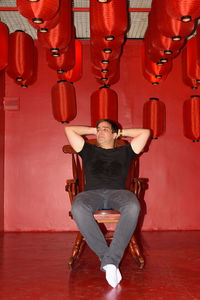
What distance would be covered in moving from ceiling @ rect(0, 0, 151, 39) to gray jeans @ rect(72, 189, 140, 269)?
5.92 ft

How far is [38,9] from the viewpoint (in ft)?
6.08

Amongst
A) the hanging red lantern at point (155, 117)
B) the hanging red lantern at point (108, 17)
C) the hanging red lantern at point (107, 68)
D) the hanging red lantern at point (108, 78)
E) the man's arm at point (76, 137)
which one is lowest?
the man's arm at point (76, 137)

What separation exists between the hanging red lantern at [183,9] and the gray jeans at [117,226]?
3.68ft

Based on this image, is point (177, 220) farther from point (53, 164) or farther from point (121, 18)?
point (121, 18)

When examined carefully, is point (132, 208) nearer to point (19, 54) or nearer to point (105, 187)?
point (105, 187)

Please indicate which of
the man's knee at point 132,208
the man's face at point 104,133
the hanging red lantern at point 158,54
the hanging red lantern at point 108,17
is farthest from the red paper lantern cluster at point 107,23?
the man's knee at point 132,208

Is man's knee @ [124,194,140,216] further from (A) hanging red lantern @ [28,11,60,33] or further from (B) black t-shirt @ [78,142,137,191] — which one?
(A) hanging red lantern @ [28,11,60,33]

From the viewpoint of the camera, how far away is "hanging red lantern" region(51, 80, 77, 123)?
3.32m

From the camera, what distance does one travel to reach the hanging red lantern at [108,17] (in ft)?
6.84

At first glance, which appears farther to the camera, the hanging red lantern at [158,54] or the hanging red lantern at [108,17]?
the hanging red lantern at [158,54]

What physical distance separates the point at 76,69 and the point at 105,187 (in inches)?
62.4

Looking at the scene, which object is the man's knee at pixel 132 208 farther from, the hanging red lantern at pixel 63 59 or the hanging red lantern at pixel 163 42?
the hanging red lantern at pixel 63 59

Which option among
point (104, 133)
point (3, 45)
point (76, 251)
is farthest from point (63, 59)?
point (76, 251)

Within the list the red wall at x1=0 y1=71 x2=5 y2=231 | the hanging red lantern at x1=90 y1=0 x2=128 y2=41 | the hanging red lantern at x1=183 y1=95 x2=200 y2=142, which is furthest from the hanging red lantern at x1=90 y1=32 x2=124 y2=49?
the red wall at x1=0 y1=71 x2=5 y2=231
